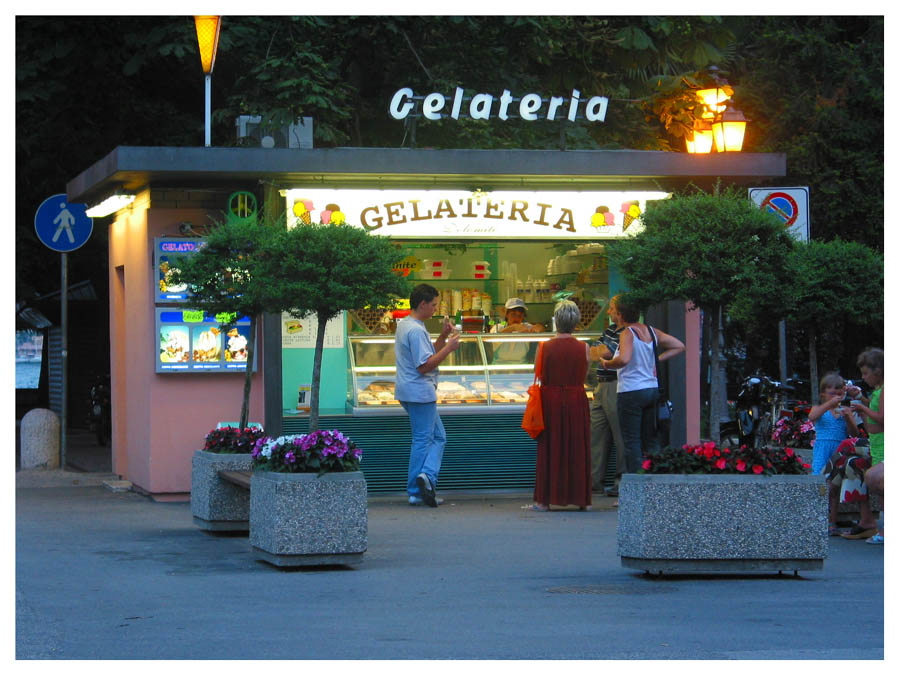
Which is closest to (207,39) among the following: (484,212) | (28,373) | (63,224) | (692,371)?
(484,212)


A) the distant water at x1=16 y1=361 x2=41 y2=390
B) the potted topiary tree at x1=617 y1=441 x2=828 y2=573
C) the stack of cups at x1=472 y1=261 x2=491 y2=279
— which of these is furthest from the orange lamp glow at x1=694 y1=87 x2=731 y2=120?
the distant water at x1=16 y1=361 x2=41 y2=390

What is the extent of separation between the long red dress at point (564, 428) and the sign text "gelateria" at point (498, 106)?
9.49ft

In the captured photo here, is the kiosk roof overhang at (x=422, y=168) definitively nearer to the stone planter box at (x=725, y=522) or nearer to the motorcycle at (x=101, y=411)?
the stone planter box at (x=725, y=522)

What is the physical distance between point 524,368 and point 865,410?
208 inches

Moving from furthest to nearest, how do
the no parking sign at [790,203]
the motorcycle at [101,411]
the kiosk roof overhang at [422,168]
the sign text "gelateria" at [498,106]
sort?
the motorcycle at [101,411] < the sign text "gelateria" at [498,106] < the kiosk roof overhang at [422,168] < the no parking sign at [790,203]

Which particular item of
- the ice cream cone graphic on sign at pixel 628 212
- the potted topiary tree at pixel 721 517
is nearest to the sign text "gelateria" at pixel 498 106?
the ice cream cone graphic on sign at pixel 628 212

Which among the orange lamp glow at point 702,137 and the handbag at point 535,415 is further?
the orange lamp glow at point 702,137

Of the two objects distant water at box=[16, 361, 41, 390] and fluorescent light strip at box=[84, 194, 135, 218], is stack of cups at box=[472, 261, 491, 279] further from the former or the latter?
distant water at box=[16, 361, 41, 390]

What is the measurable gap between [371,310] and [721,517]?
6.64 meters

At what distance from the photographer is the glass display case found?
14680 millimetres

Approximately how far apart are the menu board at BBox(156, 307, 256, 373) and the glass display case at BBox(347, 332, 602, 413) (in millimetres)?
1175

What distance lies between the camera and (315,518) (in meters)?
9.40

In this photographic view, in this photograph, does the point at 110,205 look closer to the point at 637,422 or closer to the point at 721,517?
the point at 637,422

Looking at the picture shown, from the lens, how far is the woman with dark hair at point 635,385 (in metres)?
12.9
